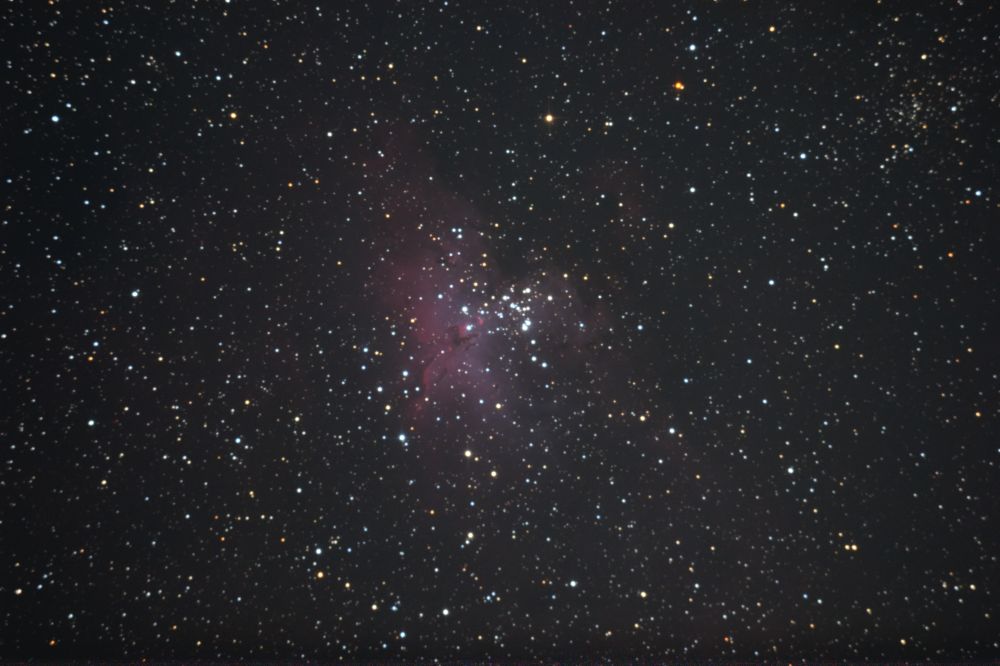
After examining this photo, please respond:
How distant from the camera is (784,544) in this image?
2.66ft

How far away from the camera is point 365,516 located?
821 mm

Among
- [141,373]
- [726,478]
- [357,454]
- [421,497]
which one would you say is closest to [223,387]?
[141,373]

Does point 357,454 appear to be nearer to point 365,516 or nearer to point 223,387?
point 365,516

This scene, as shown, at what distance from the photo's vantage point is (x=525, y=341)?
2.71ft

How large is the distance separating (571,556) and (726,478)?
0.38 metres

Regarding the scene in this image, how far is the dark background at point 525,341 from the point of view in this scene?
2.64ft

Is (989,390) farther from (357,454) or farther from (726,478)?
(357,454)

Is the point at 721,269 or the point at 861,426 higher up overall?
the point at 721,269

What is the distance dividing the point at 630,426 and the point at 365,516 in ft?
2.03

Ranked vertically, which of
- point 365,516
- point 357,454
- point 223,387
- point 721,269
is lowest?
point 365,516

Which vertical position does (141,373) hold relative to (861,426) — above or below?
above

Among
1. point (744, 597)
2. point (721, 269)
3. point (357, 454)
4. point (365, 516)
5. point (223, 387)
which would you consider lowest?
point (744, 597)

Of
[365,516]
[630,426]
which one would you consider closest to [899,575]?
[630,426]

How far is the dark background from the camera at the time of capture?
0.80 m
